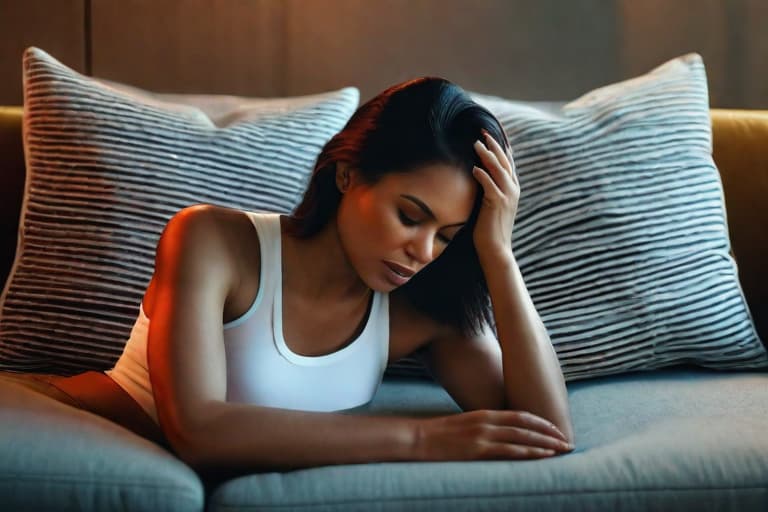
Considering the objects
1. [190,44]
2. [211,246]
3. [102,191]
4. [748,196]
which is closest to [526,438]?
[211,246]

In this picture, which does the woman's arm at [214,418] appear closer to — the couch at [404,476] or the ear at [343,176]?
the couch at [404,476]

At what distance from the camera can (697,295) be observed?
1731 mm

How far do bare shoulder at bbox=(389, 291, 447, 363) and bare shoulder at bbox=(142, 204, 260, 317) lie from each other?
0.30 metres

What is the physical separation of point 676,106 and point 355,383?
886mm

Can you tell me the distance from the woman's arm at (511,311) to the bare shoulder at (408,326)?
149mm

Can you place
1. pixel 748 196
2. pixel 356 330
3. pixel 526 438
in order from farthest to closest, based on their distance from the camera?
1. pixel 748 196
2. pixel 356 330
3. pixel 526 438

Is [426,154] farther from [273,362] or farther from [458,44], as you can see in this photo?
[458,44]

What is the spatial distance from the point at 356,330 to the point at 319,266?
126 millimetres

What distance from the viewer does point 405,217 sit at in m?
1.33

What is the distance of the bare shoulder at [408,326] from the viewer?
62.5 inches

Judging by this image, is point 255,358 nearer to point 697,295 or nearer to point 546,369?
point 546,369

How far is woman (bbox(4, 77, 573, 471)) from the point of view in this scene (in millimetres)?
1235

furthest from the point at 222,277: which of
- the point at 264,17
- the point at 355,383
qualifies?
the point at 264,17

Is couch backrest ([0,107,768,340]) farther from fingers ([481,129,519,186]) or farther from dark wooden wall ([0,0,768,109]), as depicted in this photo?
fingers ([481,129,519,186])
